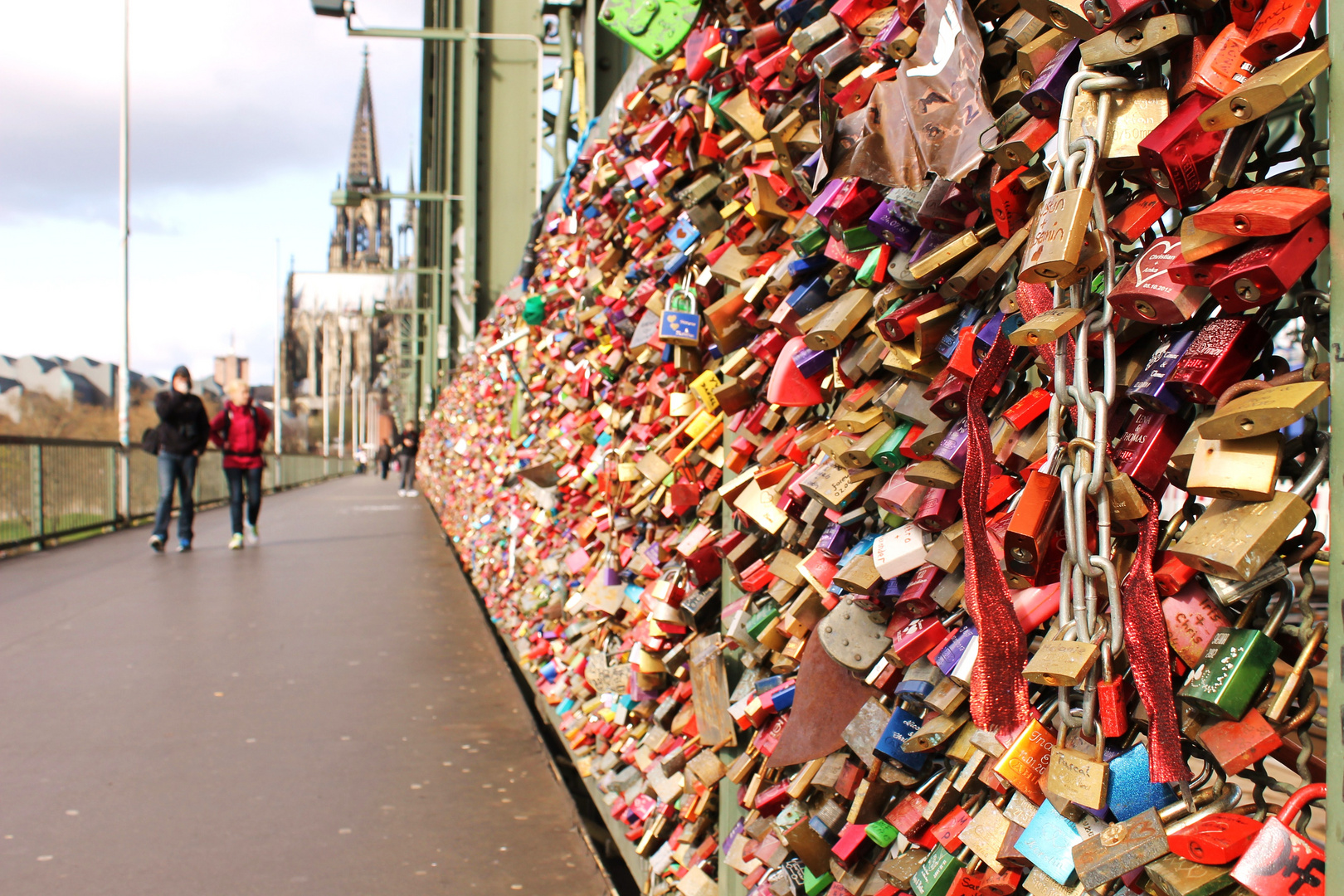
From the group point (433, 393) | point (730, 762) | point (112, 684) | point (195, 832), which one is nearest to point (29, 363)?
point (433, 393)

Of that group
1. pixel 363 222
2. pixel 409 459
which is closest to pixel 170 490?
pixel 409 459

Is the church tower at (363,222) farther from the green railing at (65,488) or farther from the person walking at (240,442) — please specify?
the person walking at (240,442)

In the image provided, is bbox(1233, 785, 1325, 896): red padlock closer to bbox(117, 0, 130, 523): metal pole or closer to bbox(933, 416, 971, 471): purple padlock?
bbox(933, 416, 971, 471): purple padlock

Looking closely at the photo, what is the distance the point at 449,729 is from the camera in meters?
3.81

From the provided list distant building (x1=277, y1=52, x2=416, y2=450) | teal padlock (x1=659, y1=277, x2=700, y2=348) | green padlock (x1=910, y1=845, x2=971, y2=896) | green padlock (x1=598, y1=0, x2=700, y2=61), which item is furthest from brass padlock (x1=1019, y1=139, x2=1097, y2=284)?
distant building (x1=277, y1=52, x2=416, y2=450)

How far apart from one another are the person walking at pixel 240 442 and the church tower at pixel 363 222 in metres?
80.1

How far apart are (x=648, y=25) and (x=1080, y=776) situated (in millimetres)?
1637

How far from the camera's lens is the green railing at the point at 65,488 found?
10008mm

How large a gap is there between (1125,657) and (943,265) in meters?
0.40

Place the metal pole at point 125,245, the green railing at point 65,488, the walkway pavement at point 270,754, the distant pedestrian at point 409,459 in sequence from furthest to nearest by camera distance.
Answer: the distant pedestrian at point 409,459
the metal pole at point 125,245
the green railing at point 65,488
the walkway pavement at point 270,754

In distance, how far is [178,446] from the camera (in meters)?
10.1

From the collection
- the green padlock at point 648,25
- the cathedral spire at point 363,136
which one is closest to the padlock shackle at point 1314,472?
the green padlock at point 648,25

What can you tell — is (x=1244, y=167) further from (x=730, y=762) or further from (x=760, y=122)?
(x=730, y=762)

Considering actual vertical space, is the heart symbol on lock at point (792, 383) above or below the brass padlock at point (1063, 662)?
above
